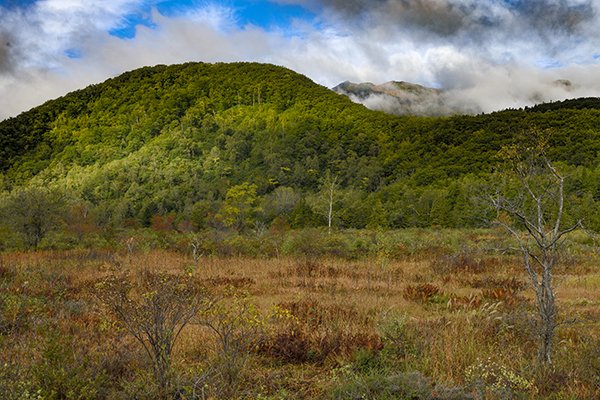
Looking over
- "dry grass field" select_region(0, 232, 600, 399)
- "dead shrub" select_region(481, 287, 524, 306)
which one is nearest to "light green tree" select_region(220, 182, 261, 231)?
"dry grass field" select_region(0, 232, 600, 399)

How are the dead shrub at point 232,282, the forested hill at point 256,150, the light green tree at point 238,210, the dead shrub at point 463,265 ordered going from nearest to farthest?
1. the dead shrub at point 232,282
2. the dead shrub at point 463,265
3. the light green tree at point 238,210
4. the forested hill at point 256,150

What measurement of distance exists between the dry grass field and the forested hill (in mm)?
34015

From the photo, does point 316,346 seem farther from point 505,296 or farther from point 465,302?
point 505,296

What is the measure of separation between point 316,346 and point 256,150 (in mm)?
80391

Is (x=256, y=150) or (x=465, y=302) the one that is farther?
(x=256, y=150)

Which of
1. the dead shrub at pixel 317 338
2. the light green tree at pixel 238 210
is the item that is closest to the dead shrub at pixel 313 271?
the dead shrub at pixel 317 338

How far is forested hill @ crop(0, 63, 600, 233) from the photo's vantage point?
54.9 m

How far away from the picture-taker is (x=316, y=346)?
586 cm

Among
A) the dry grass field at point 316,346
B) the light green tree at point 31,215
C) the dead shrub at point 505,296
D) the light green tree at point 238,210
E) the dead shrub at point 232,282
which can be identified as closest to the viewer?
the dry grass field at point 316,346

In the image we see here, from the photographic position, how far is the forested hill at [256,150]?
5494 cm

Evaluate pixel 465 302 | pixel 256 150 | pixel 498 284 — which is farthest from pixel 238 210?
pixel 465 302

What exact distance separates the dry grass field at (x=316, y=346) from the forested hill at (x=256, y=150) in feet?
112

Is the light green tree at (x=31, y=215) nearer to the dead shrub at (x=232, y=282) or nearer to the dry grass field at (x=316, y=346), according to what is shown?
the dry grass field at (x=316, y=346)

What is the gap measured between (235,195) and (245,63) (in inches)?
3321
